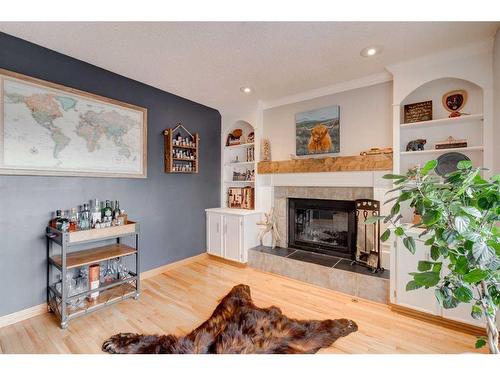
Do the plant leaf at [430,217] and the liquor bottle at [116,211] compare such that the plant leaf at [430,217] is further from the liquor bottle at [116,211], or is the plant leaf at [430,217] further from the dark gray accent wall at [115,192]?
the dark gray accent wall at [115,192]

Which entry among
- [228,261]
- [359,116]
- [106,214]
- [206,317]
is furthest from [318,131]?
[106,214]

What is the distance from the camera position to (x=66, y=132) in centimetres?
219

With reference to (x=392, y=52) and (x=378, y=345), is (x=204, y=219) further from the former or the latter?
(x=392, y=52)

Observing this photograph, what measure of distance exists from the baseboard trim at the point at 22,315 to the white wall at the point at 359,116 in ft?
10.4

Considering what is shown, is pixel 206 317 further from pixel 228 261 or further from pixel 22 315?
pixel 22 315

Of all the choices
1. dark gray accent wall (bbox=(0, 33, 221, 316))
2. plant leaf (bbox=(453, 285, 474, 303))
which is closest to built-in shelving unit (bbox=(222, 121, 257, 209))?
dark gray accent wall (bbox=(0, 33, 221, 316))

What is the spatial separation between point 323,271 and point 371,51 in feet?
7.53

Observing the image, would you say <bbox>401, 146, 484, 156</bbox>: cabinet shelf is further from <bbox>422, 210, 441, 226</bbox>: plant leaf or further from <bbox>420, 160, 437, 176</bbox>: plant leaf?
<bbox>422, 210, 441, 226</bbox>: plant leaf

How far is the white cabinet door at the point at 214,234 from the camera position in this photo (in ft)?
11.3

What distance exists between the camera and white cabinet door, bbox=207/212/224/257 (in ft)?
11.3

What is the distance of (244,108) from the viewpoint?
140 inches

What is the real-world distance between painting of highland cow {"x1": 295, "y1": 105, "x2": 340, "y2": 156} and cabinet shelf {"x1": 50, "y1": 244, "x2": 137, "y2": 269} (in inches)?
96.8

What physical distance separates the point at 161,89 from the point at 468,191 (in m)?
3.20
